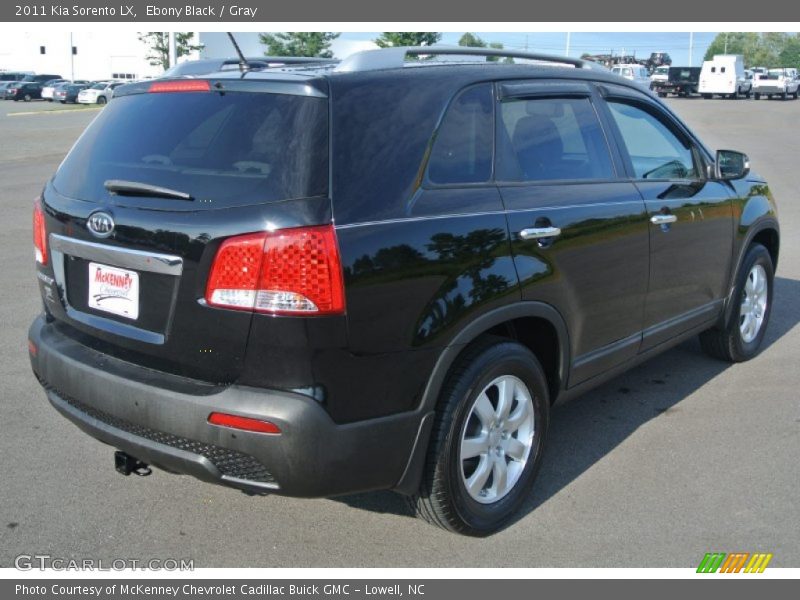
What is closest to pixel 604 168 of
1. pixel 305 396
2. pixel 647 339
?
pixel 647 339

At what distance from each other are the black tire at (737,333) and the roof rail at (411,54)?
1.90 metres

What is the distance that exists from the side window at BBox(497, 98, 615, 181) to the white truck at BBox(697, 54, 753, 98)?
5635 centimetres

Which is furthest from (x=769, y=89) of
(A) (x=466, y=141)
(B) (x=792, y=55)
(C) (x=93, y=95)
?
(A) (x=466, y=141)

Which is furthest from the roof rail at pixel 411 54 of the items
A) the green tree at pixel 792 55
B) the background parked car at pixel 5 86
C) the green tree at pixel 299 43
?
the green tree at pixel 792 55

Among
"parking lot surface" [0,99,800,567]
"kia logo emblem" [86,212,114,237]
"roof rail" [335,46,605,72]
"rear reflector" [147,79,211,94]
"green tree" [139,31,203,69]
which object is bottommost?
"parking lot surface" [0,99,800,567]

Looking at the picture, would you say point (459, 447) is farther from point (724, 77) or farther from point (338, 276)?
point (724, 77)

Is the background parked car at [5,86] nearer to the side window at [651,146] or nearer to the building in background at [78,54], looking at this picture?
the building in background at [78,54]

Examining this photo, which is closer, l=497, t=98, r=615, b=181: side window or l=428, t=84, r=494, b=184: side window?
l=428, t=84, r=494, b=184: side window

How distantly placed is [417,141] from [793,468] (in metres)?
2.58

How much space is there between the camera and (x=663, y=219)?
4.41 m

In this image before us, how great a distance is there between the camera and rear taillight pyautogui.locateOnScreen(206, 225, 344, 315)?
2754 millimetres

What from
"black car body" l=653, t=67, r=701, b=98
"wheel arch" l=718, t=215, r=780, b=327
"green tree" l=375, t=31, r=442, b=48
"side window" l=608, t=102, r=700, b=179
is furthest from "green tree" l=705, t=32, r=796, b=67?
"side window" l=608, t=102, r=700, b=179

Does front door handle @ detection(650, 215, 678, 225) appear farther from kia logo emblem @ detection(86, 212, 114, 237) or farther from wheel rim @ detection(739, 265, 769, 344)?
kia logo emblem @ detection(86, 212, 114, 237)

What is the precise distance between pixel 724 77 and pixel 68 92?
141 ft
